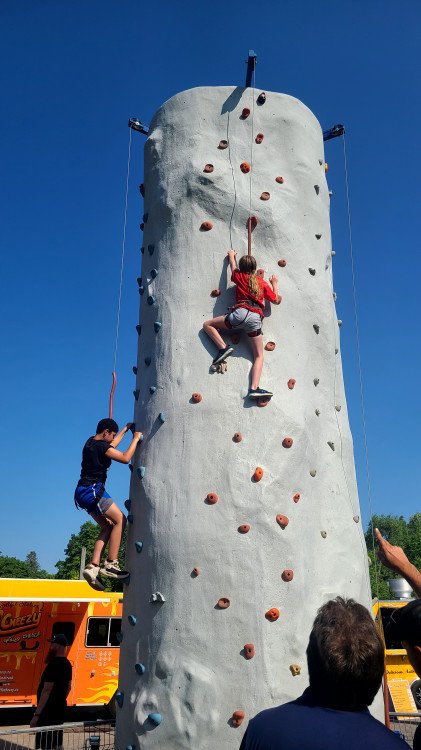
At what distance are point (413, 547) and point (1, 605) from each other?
60266 millimetres

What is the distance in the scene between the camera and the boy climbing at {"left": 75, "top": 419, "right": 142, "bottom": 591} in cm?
557

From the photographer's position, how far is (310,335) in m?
6.17

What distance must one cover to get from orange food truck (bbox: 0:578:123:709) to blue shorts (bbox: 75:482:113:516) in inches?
401

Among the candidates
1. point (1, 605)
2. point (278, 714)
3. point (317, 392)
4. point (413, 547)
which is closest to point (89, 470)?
point (317, 392)

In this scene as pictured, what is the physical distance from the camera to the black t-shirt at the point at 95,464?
5766 mm

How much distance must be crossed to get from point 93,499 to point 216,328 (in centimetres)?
196

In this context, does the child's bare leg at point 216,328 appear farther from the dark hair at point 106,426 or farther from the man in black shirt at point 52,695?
the man in black shirt at point 52,695

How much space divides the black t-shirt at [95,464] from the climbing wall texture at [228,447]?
31 centimetres

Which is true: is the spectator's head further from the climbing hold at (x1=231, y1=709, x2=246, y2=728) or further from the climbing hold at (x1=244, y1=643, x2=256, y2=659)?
the climbing hold at (x1=231, y1=709, x2=246, y2=728)

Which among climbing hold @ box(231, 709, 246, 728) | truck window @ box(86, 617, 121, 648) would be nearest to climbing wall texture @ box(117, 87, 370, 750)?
climbing hold @ box(231, 709, 246, 728)

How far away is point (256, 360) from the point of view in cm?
566

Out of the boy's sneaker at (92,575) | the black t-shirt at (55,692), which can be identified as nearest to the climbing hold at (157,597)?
the boy's sneaker at (92,575)

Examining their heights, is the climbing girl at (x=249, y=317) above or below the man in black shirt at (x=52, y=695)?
above

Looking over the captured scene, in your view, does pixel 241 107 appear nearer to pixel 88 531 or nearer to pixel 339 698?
pixel 339 698
